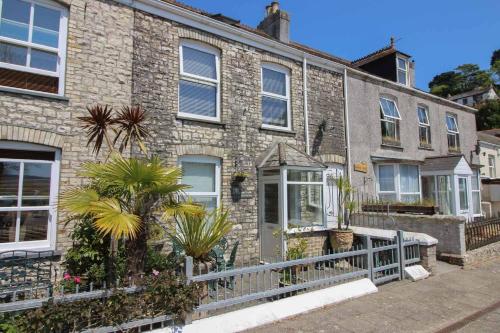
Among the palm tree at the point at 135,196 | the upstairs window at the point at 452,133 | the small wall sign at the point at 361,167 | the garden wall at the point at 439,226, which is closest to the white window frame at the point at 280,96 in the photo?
the small wall sign at the point at 361,167

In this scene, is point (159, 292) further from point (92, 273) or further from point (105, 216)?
point (92, 273)

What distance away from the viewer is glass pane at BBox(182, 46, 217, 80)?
9.27 metres

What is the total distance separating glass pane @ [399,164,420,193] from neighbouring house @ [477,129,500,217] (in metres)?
6.22

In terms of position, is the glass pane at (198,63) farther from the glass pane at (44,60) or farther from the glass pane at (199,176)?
the glass pane at (44,60)

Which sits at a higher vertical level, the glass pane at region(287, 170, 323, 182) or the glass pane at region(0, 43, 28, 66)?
the glass pane at region(0, 43, 28, 66)

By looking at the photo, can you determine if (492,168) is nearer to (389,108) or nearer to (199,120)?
(389,108)

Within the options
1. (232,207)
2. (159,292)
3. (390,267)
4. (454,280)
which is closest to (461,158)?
(454,280)

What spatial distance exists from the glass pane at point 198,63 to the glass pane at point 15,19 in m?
3.64

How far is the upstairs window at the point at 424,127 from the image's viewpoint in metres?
16.1

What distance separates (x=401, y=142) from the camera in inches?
584

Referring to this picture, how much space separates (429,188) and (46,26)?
51.9 feet

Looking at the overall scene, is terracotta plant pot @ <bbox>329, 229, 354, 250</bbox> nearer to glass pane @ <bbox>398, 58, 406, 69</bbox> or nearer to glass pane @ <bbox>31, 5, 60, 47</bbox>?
glass pane @ <bbox>31, 5, 60, 47</bbox>

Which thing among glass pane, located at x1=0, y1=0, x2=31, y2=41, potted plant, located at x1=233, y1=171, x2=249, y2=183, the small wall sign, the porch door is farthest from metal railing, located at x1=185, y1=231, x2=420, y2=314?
glass pane, located at x1=0, y1=0, x2=31, y2=41

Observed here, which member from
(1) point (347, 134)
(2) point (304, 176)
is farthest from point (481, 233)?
(2) point (304, 176)
